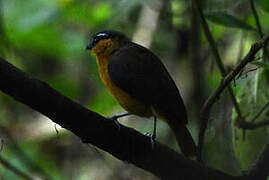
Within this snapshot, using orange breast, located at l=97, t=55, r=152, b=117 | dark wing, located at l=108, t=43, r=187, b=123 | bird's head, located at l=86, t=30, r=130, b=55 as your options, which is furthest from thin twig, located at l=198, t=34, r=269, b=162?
bird's head, located at l=86, t=30, r=130, b=55

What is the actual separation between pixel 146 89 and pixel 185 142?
1.59 ft

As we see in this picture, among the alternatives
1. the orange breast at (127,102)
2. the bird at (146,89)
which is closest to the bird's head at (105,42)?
the bird at (146,89)

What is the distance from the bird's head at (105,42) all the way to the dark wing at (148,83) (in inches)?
13.7

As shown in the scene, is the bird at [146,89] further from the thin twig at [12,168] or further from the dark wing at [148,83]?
the thin twig at [12,168]

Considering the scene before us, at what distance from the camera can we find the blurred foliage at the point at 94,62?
434cm

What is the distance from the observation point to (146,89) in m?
3.24

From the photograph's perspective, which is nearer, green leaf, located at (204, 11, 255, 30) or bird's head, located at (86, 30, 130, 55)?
green leaf, located at (204, 11, 255, 30)

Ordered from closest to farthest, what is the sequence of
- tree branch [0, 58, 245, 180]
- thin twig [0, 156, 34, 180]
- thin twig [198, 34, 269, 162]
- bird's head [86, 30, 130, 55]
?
tree branch [0, 58, 245, 180] → thin twig [198, 34, 269, 162] → thin twig [0, 156, 34, 180] → bird's head [86, 30, 130, 55]

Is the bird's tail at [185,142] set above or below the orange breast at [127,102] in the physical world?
below

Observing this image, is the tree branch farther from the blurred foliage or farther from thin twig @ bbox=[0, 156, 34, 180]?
thin twig @ bbox=[0, 156, 34, 180]

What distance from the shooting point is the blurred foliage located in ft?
14.2

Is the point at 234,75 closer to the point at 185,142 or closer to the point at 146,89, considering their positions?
the point at 146,89

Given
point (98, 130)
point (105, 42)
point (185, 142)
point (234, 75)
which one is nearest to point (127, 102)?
point (185, 142)

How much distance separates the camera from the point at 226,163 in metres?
3.61
